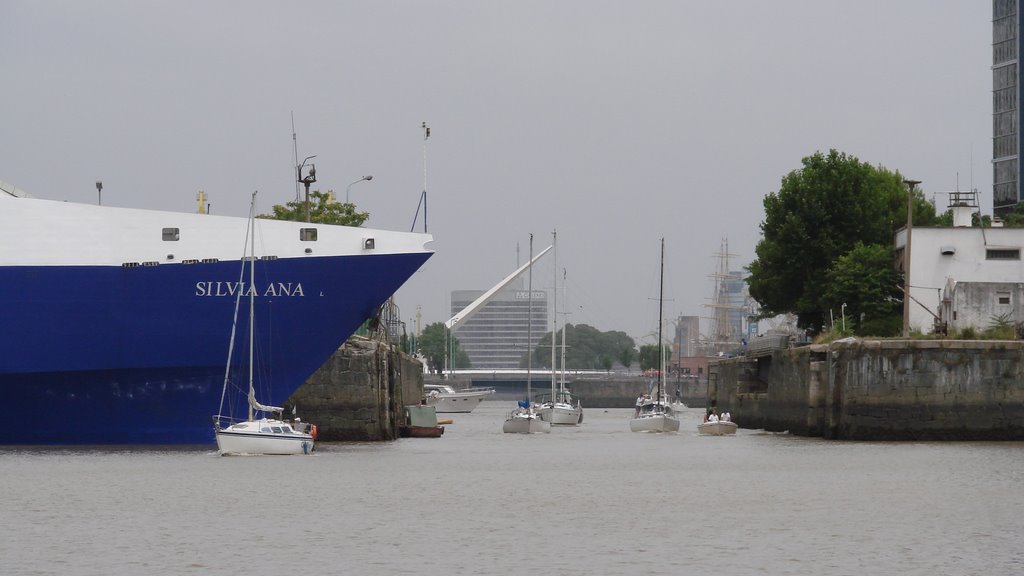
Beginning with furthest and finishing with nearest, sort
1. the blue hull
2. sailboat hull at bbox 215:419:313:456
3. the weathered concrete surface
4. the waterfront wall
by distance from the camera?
the waterfront wall < the weathered concrete surface < sailboat hull at bbox 215:419:313:456 < the blue hull

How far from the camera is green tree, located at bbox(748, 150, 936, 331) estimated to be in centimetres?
7275

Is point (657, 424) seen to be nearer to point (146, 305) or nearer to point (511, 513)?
point (146, 305)

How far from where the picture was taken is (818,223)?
73.1 m

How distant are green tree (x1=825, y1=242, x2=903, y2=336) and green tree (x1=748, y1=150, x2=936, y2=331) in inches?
182

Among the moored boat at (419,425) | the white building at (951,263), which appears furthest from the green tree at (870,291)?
the moored boat at (419,425)

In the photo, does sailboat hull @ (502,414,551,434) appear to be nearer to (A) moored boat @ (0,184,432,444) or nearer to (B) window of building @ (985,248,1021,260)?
(B) window of building @ (985,248,1021,260)

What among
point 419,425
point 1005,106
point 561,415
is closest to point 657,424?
point 419,425

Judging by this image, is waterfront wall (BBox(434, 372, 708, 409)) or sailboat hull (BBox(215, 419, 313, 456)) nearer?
sailboat hull (BBox(215, 419, 313, 456))

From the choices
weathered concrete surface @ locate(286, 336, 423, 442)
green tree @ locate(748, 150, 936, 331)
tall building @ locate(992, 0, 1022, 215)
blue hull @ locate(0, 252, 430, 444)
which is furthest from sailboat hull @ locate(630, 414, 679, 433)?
tall building @ locate(992, 0, 1022, 215)

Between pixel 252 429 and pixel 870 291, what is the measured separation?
31444 millimetres

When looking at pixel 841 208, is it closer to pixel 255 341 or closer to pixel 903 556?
pixel 255 341

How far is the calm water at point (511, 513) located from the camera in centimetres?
2394

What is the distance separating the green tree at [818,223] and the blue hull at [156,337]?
3131 cm

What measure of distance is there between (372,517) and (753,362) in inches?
1785
